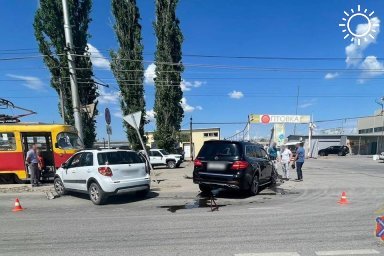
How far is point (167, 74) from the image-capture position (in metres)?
31.9

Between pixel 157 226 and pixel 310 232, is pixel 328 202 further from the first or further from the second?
pixel 157 226

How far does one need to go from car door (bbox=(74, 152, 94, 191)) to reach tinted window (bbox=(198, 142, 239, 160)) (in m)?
3.57

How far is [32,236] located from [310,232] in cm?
533

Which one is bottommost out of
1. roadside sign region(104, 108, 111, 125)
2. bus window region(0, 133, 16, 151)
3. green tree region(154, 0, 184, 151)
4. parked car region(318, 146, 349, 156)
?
parked car region(318, 146, 349, 156)

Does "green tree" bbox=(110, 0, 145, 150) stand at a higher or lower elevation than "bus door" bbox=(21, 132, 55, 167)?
higher

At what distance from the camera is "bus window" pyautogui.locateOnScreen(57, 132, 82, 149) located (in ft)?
50.1

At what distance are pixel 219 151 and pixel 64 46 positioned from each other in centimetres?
1815

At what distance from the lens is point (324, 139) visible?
2085 inches

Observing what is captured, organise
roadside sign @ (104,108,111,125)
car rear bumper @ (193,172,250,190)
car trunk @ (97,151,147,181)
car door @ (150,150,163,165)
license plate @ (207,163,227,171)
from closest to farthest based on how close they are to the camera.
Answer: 1. car trunk @ (97,151,147,181)
2. car rear bumper @ (193,172,250,190)
3. license plate @ (207,163,227,171)
4. roadside sign @ (104,108,111,125)
5. car door @ (150,150,163,165)

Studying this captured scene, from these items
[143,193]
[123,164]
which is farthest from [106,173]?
[143,193]

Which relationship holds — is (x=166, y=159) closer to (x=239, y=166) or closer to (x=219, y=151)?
(x=219, y=151)

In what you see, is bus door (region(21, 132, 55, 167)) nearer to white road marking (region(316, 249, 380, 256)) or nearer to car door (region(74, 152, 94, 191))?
car door (region(74, 152, 94, 191))

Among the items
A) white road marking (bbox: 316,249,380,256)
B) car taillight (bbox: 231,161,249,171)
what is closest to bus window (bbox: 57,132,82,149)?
car taillight (bbox: 231,161,249,171)

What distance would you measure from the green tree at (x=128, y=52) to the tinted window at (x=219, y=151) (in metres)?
19.5
